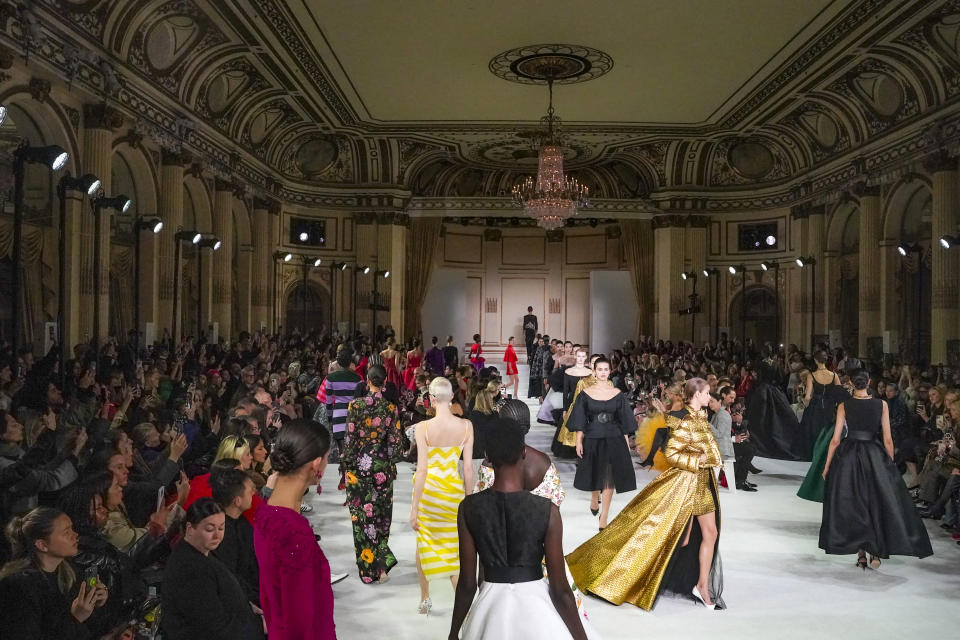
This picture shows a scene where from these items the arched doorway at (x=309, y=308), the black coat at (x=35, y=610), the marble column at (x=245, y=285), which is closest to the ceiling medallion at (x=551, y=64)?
the marble column at (x=245, y=285)

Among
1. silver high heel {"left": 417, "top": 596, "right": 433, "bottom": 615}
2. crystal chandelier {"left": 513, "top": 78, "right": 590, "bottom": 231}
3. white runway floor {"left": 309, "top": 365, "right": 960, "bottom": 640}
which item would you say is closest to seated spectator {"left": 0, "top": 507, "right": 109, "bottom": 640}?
white runway floor {"left": 309, "top": 365, "right": 960, "bottom": 640}

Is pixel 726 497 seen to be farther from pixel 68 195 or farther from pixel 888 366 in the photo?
pixel 68 195

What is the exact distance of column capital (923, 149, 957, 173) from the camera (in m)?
15.0

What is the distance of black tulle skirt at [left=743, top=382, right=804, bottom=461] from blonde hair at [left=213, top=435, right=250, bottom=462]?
348 inches

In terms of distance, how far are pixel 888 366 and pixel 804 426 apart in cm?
465

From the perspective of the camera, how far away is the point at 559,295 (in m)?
31.4

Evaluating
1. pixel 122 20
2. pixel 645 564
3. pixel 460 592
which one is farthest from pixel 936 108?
pixel 460 592

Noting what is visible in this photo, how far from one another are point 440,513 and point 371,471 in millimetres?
761

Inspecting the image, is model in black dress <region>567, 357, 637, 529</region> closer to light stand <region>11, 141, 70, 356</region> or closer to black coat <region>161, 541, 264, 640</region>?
black coat <region>161, 541, 264, 640</region>

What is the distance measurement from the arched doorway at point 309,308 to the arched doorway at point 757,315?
1238 cm

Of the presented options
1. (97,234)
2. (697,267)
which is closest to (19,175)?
(97,234)

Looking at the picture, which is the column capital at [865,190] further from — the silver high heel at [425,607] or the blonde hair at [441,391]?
the silver high heel at [425,607]

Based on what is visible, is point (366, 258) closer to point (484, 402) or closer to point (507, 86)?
point (507, 86)

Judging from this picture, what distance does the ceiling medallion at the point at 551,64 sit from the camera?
15.5 meters
